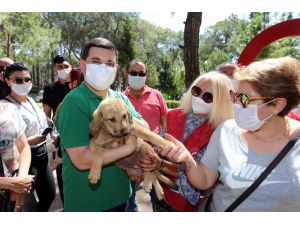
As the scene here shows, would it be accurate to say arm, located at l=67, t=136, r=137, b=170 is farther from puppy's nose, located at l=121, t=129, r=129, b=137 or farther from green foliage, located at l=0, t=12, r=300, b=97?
green foliage, located at l=0, t=12, r=300, b=97

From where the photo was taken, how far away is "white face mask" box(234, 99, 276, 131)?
2.15 meters

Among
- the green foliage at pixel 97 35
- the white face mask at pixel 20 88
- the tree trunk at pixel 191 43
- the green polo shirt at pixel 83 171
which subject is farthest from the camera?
the green foliage at pixel 97 35

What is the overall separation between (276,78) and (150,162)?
3.26 ft

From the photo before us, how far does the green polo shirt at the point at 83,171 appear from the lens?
2.13m

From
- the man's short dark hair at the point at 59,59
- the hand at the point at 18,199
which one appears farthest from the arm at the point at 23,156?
the man's short dark hair at the point at 59,59

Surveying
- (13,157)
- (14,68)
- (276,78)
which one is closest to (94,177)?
(13,157)

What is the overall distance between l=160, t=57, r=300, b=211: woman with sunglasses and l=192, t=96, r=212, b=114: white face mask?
481 mm

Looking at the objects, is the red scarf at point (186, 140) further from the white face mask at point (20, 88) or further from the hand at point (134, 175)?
the white face mask at point (20, 88)

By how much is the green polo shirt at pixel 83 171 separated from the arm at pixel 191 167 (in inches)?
16.5

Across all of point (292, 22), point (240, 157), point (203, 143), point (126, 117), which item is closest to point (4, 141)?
point (126, 117)

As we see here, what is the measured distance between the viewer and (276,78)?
2.08 m

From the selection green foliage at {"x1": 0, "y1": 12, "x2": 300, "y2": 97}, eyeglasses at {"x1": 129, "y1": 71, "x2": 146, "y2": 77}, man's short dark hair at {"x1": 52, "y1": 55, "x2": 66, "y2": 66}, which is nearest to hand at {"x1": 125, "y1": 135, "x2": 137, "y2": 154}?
green foliage at {"x1": 0, "y1": 12, "x2": 300, "y2": 97}

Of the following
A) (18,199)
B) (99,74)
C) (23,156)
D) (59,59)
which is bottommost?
(18,199)

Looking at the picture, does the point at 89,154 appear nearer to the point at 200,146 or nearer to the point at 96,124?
the point at 96,124
